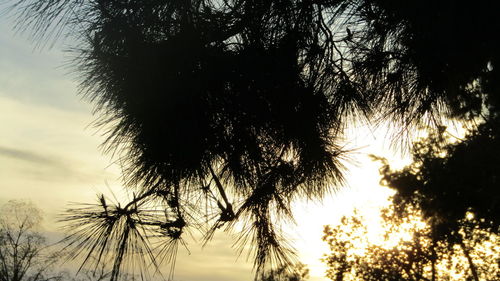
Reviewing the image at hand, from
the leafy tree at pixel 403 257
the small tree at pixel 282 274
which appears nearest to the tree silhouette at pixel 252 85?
the small tree at pixel 282 274

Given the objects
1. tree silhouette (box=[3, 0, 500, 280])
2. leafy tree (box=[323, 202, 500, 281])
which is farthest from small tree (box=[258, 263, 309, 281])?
leafy tree (box=[323, 202, 500, 281])

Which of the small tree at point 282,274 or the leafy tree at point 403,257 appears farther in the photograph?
the leafy tree at point 403,257

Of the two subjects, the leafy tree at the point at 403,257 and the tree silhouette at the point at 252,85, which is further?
the leafy tree at the point at 403,257

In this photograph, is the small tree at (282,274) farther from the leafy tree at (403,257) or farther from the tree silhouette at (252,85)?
the leafy tree at (403,257)

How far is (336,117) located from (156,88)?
152cm

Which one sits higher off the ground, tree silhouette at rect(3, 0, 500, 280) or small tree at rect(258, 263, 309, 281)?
tree silhouette at rect(3, 0, 500, 280)

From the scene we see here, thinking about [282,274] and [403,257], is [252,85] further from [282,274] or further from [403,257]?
[403,257]

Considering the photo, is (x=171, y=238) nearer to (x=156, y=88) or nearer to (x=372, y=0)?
(x=156, y=88)

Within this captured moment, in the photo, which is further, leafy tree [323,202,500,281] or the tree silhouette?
leafy tree [323,202,500,281]

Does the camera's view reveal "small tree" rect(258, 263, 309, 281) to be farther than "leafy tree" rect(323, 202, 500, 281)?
No

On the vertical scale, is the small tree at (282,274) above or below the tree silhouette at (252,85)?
below

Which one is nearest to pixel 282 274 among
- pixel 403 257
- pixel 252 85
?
pixel 252 85

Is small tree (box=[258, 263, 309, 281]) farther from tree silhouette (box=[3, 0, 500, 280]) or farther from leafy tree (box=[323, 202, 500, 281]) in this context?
leafy tree (box=[323, 202, 500, 281])

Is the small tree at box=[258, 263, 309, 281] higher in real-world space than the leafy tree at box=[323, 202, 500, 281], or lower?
lower
